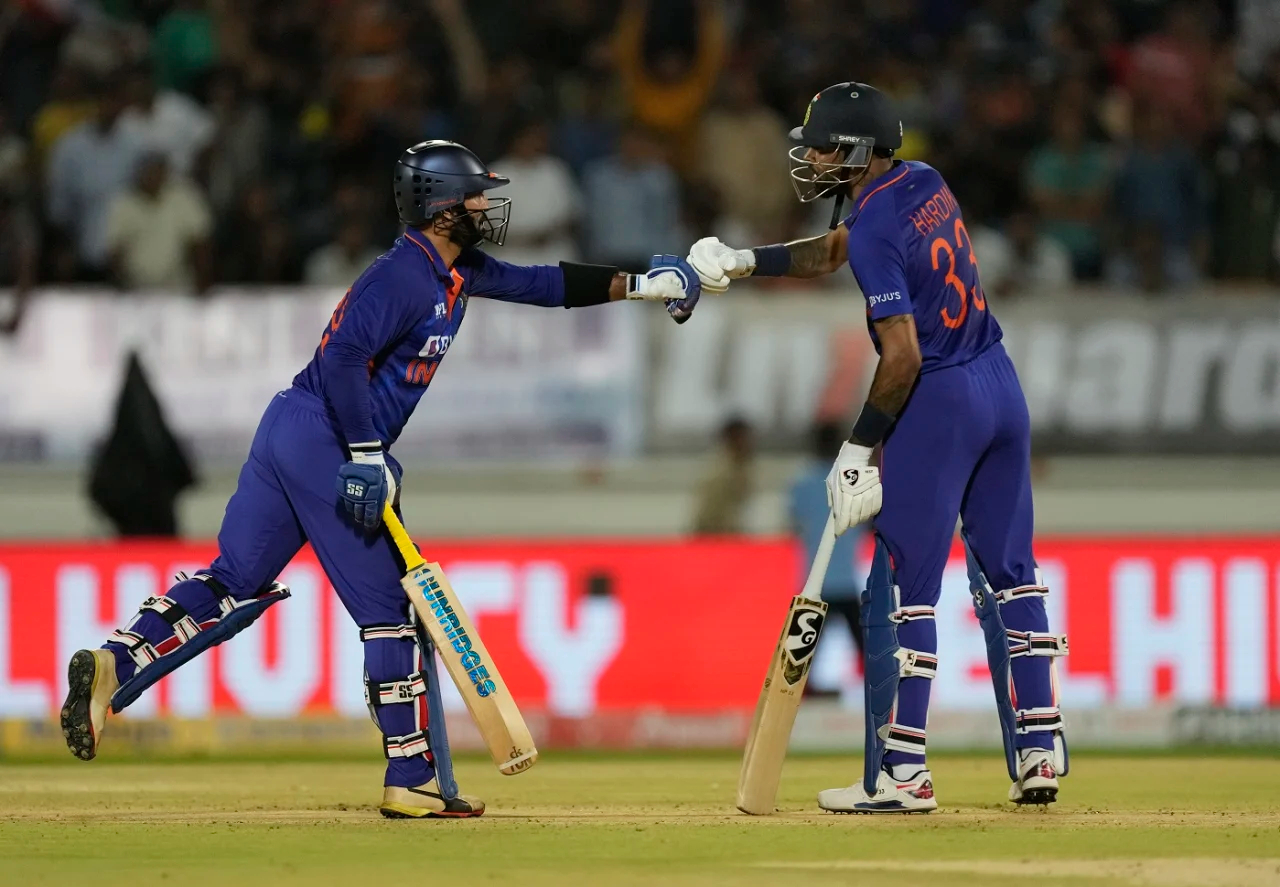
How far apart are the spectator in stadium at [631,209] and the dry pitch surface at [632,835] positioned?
5524 millimetres

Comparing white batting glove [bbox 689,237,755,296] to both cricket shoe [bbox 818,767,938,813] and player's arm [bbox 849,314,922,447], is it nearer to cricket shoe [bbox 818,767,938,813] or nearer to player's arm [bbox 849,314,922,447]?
player's arm [bbox 849,314,922,447]

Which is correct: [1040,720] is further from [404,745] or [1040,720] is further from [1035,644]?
[404,745]

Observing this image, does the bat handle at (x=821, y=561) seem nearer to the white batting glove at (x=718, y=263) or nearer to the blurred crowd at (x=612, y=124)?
the white batting glove at (x=718, y=263)

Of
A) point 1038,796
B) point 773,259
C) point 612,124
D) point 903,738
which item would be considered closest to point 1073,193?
point 612,124

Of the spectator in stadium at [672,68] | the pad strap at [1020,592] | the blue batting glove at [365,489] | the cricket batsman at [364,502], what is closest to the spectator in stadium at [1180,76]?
the spectator in stadium at [672,68]

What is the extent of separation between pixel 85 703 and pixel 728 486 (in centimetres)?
632

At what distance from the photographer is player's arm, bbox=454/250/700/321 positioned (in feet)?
24.4

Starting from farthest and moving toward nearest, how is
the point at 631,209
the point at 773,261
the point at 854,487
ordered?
the point at 631,209, the point at 773,261, the point at 854,487

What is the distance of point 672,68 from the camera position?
14.5 m

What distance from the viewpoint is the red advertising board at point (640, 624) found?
441 inches

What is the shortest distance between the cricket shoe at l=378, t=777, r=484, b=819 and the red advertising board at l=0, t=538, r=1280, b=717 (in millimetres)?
4226

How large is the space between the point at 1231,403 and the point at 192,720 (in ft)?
22.7

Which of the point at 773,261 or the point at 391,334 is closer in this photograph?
the point at 391,334

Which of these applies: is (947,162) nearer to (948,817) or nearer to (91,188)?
(91,188)
